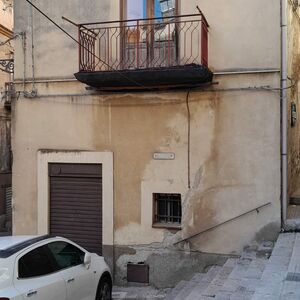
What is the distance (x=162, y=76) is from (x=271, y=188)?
292 cm

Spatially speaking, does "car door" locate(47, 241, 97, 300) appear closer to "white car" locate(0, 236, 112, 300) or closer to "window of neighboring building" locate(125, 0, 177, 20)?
"white car" locate(0, 236, 112, 300)

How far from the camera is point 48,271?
639cm

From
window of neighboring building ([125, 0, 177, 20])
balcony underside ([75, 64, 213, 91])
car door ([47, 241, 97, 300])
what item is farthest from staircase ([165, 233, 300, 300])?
window of neighboring building ([125, 0, 177, 20])

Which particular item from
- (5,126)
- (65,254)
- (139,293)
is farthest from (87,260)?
(5,126)

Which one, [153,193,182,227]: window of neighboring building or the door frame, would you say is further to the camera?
the door frame

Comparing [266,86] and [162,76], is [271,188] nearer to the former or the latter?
[266,86]

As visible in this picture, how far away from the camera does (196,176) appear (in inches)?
397

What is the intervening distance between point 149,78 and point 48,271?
14.7 feet

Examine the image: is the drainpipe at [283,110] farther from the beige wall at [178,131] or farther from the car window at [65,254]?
the car window at [65,254]

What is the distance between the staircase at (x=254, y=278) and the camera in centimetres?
628

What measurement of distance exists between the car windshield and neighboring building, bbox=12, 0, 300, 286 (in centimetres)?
480

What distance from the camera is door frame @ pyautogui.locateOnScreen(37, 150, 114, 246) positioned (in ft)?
34.8

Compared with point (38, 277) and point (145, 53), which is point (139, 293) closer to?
point (38, 277)

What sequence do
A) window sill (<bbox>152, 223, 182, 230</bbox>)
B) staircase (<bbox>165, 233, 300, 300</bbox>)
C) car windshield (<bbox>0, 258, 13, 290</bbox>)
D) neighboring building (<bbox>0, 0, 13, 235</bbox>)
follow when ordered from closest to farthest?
car windshield (<bbox>0, 258, 13, 290</bbox>)
staircase (<bbox>165, 233, 300, 300</bbox>)
window sill (<bbox>152, 223, 182, 230</bbox>)
neighboring building (<bbox>0, 0, 13, 235</bbox>)
